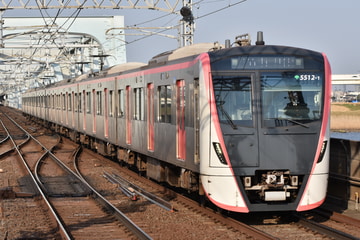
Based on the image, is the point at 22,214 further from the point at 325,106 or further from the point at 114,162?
the point at 114,162

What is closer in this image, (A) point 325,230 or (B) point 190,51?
(A) point 325,230

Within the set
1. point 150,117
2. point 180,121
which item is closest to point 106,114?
point 150,117

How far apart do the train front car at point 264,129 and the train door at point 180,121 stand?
1.21 m

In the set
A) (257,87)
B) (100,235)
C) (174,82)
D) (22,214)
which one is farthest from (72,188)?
(257,87)

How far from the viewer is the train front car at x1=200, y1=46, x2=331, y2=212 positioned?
941cm

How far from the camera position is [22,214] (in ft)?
36.2

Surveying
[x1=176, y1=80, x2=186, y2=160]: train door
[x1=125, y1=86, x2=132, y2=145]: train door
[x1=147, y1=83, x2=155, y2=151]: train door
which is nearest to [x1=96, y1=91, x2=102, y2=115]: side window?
[x1=125, y1=86, x2=132, y2=145]: train door

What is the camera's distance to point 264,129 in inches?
375

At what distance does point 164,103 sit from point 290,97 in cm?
329

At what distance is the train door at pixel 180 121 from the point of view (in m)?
10.9

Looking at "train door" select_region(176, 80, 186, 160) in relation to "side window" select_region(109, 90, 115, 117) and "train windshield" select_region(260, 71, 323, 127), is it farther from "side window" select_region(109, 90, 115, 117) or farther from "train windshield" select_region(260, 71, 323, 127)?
A: "side window" select_region(109, 90, 115, 117)

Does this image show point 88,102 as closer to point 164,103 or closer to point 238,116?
point 164,103

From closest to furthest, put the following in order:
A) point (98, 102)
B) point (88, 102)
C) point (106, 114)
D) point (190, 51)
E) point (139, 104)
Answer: point (190, 51), point (139, 104), point (106, 114), point (98, 102), point (88, 102)

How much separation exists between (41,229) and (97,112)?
35.8ft
